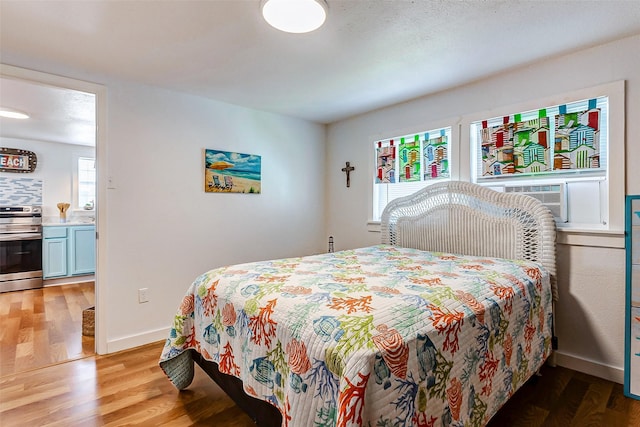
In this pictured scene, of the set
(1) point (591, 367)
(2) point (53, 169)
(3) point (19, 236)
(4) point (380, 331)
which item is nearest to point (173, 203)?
(4) point (380, 331)

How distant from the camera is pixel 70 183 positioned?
17.4 ft

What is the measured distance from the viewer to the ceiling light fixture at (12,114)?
11.2 feet

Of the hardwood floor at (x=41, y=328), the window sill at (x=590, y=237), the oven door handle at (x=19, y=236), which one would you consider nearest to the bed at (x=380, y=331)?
the window sill at (x=590, y=237)

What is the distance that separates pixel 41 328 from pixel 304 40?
3570 millimetres

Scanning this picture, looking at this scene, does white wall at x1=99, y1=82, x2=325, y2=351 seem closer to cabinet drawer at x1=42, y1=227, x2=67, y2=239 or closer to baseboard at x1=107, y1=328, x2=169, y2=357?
baseboard at x1=107, y1=328, x2=169, y2=357

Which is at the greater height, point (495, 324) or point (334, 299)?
point (334, 299)

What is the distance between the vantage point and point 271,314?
132cm

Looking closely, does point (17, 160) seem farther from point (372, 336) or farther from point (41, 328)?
point (372, 336)

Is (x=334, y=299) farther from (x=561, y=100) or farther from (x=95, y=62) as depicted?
(x=95, y=62)

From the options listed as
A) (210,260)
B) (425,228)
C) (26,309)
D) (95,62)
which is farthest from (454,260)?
(26,309)

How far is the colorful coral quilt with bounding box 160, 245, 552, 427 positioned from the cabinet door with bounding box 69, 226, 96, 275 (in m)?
4.12

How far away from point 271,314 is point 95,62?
2.38 metres

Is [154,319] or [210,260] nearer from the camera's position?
[154,319]

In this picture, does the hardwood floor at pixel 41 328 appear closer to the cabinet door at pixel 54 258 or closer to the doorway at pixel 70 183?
the doorway at pixel 70 183
